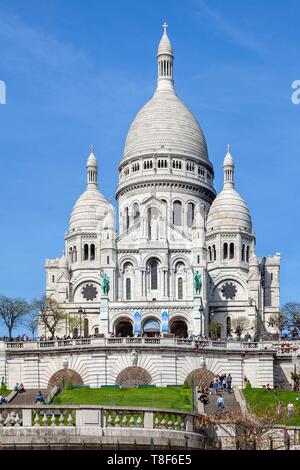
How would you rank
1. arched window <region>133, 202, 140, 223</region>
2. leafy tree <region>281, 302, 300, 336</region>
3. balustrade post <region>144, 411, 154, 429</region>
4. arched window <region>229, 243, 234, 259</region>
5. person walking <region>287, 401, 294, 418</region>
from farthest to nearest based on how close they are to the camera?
arched window <region>133, 202, 140, 223</region>, arched window <region>229, 243, 234, 259</region>, leafy tree <region>281, 302, 300, 336</region>, person walking <region>287, 401, 294, 418</region>, balustrade post <region>144, 411, 154, 429</region>

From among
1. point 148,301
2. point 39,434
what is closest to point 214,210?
point 148,301

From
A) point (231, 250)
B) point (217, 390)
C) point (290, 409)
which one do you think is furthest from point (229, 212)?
point (290, 409)

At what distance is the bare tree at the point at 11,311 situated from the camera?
108 meters

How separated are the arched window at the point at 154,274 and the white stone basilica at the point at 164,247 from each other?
11 cm

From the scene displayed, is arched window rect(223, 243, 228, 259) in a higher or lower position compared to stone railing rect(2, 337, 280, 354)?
higher

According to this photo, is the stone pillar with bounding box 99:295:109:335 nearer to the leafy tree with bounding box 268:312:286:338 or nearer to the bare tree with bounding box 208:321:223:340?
the bare tree with bounding box 208:321:223:340

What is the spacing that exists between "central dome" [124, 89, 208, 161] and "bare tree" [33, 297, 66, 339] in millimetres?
32726

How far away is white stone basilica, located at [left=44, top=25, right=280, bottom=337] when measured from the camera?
120188mm

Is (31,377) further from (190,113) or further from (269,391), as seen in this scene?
(190,113)

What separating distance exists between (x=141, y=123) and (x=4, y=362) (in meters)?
76.6

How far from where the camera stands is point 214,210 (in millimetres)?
138250

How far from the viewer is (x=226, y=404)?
59.3m

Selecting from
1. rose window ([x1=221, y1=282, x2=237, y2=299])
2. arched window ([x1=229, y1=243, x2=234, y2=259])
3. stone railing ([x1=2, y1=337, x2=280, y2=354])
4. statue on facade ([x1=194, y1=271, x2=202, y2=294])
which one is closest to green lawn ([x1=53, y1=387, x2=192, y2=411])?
stone railing ([x1=2, y1=337, x2=280, y2=354])

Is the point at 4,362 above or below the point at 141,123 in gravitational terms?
below
